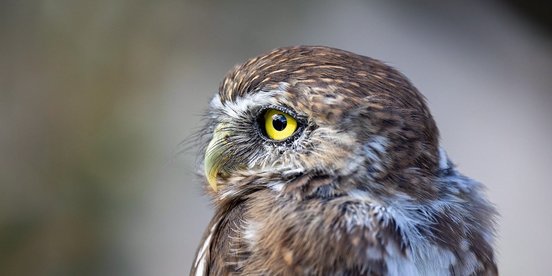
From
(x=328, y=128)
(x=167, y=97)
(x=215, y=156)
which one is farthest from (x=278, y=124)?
(x=167, y=97)

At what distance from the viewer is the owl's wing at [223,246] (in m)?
1.66

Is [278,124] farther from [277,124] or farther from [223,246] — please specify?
[223,246]

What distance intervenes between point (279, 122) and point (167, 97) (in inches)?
139

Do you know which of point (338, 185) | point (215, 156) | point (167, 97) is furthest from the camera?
point (167, 97)

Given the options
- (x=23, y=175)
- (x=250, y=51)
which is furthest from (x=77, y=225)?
(x=250, y=51)

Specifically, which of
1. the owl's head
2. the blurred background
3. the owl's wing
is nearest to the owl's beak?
the owl's head

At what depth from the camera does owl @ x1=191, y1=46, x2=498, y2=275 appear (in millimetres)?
1547

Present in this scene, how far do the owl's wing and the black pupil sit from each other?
23cm

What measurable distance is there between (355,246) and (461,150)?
140 inches

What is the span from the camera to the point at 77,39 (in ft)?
16.6

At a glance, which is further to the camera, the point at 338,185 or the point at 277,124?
the point at 277,124

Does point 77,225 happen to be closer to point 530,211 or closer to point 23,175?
point 23,175

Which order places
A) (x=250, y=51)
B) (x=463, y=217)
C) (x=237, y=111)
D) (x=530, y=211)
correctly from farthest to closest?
(x=250, y=51) → (x=530, y=211) → (x=237, y=111) → (x=463, y=217)

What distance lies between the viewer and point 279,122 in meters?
1.78
